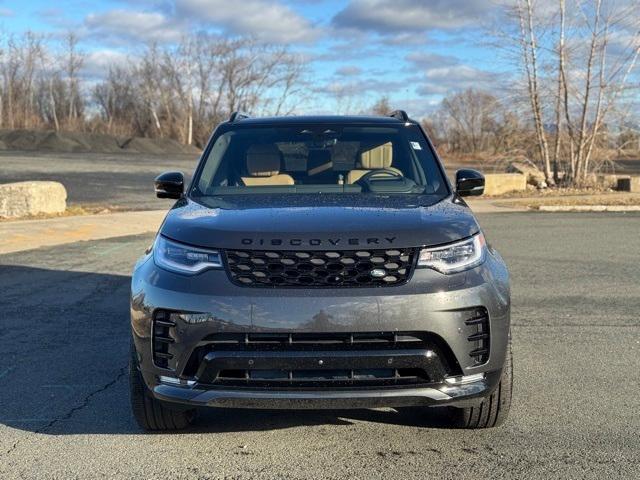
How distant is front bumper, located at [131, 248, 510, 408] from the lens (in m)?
3.39

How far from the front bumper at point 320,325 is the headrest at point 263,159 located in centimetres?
184

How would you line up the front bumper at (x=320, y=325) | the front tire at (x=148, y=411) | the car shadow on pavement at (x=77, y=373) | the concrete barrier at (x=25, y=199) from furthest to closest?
the concrete barrier at (x=25, y=199), the car shadow on pavement at (x=77, y=373), the front tire at (x=148, y=411), the front bumper at (x=320, y=325)

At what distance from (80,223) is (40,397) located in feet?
34.1

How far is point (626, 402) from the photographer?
14.7 feet

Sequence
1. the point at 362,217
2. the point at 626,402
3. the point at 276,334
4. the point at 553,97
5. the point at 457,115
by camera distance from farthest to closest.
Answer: the point at 457,115 → the point at 553,97 → the point at 626,402 → the point at 362,217 → the point at 276,334

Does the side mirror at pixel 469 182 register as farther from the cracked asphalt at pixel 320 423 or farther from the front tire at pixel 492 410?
the front tire at pixel 492 410

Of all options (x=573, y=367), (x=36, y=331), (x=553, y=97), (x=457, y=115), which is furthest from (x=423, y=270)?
(x=457, y=115)

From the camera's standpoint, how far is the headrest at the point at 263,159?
5.28m

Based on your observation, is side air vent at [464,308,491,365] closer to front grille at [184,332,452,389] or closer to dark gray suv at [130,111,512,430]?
dark gray suv at [130,111,512,430]

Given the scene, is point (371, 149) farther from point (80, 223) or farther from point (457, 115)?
point (457, 115)

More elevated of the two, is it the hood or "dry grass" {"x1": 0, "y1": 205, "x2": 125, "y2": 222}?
the hood

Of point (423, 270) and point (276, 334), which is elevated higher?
point (423, 270)

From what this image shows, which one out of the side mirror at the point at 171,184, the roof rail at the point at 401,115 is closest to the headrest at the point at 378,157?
the roof rail at the point at 401,115

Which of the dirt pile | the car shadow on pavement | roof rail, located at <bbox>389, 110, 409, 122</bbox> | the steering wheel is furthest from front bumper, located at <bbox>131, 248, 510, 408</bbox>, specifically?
the dirt pile
